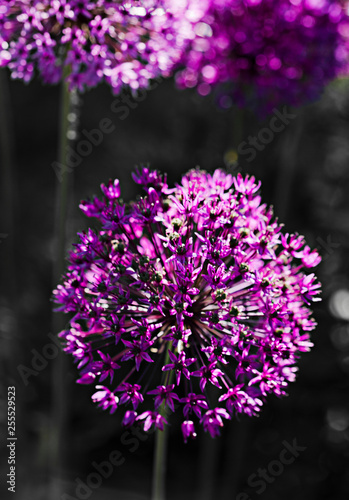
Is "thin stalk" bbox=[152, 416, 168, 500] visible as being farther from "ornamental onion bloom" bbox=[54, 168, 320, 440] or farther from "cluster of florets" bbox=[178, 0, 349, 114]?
"cluster of florets" bbox=[178, 0, 349, 114]

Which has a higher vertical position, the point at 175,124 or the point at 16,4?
Answer: the point at 175,124

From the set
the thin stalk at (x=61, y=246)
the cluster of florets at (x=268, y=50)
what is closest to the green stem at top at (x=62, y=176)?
the thin stalk at (x=61, y=246)

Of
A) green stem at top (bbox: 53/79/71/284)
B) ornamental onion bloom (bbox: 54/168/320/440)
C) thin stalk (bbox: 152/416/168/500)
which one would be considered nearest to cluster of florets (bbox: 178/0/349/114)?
green stem at top (bbox: 53/79/71/284)

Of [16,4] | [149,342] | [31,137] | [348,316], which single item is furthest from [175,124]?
[149,342]

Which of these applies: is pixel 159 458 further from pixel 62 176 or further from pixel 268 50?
pixel 268 50

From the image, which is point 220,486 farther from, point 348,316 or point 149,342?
point 149,342

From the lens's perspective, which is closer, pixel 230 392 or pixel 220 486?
pixel 230 392
